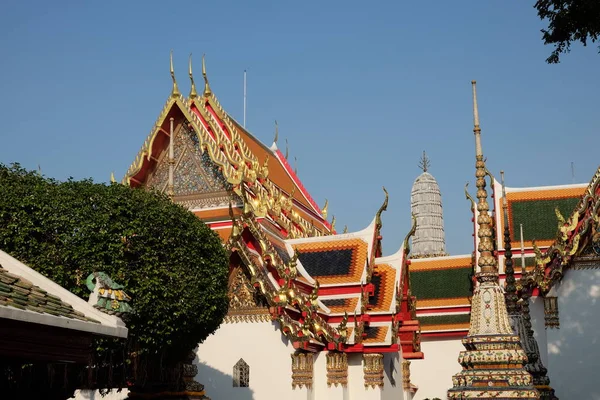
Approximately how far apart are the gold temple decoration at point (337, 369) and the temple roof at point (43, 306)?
1031cm

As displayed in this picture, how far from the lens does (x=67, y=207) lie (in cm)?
1139

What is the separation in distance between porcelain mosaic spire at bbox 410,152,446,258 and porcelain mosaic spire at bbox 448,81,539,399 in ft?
130

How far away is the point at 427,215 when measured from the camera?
50.6m

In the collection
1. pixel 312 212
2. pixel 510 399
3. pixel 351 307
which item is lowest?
pixel 510 399

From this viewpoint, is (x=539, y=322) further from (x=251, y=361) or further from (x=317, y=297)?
(x=251, y=361)

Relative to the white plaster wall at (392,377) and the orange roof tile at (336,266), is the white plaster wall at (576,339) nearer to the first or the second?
the white plaster wall at (392,377)

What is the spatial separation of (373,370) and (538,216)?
30.8ft

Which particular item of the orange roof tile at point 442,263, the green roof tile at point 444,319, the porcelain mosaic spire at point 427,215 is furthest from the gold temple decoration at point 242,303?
the porcelain mosaic spire at point 427,215

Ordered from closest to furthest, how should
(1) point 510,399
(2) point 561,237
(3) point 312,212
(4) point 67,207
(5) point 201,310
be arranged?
(1) point 510,399 < (4) point 67,207 < (5) point 201,310 < (2) point 561,237 < (3) point 312,212

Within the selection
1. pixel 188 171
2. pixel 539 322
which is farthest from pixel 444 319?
pixel 188 171

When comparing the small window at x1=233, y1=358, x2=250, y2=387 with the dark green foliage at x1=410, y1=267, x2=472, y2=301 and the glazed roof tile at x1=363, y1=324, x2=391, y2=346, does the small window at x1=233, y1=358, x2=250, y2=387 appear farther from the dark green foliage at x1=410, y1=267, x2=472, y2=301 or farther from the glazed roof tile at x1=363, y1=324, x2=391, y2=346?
the dark green foliage at x1=410, y1=267, x2=472, y2=301

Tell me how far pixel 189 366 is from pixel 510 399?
23.1 ft

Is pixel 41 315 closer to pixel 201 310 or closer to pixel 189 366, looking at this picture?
pixel 201 310

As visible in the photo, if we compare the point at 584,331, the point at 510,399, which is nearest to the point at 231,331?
the point at 510,399
